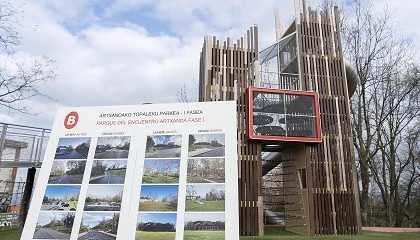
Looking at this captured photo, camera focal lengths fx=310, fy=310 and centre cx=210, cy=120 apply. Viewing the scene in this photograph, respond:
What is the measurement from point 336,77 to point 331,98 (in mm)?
969

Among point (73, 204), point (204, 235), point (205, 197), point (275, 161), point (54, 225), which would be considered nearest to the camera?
point (204, 235)

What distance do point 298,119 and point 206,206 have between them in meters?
6.27

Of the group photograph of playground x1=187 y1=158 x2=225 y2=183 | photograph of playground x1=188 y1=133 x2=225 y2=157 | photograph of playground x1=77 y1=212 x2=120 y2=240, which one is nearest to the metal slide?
photograph of playground x1=188 y1=133 x2=225 y2=157

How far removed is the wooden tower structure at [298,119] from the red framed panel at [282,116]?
3 cm

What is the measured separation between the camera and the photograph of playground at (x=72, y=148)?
5.04 m

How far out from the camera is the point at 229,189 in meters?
4.43

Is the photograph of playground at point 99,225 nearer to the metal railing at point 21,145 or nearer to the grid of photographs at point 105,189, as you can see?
the grid of photographs at point 105,189

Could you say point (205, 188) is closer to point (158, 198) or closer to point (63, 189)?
point (158, 198)

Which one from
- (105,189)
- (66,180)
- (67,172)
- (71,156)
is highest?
(71,156)

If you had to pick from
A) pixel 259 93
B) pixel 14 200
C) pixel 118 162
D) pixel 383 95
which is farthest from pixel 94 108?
pixel 383 95

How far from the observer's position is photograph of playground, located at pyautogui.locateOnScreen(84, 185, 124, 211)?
14.8 feet

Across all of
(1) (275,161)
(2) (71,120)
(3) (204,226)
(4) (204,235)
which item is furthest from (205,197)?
(1) (275,161)

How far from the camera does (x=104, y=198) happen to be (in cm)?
458

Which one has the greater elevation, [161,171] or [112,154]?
[112,154]
